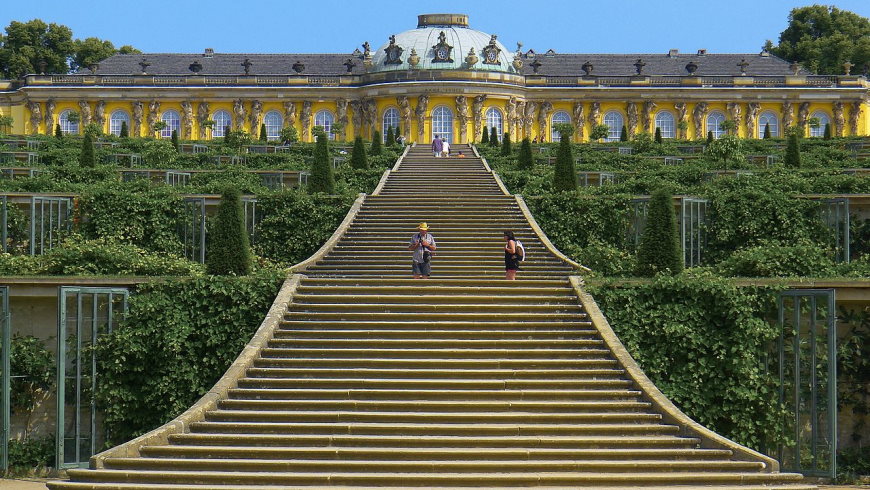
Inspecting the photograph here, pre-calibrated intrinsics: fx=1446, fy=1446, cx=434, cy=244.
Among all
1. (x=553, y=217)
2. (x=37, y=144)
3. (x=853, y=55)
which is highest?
(x=853, y=55)

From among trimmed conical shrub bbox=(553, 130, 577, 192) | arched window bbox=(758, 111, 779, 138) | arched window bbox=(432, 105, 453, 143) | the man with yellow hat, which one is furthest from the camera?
arched window bbox=(758, 111, 779, 138)

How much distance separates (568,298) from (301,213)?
329 inches

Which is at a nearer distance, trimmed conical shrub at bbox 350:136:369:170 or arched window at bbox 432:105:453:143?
trimmed conical shrub at bbox 350:136:369:170

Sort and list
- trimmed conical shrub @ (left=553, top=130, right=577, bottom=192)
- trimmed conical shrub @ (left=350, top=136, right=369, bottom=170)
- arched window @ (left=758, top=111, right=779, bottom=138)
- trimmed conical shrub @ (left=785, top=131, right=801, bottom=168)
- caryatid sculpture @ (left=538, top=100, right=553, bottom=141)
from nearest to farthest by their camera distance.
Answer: trimmed conical shrub @ (left=553, top=130, right=577, bottom=192)
trimmed conical shrub @ (left=785, top=131, right=801, bottom=168)
trimmed conical shrub @ (left=350, top=136, right=369, bottom=170)
caryatid sculpture @ (left=538, top=100, right=553, bottom=141)
arched window @ (left=758, top=111, right=779, bottom=138)

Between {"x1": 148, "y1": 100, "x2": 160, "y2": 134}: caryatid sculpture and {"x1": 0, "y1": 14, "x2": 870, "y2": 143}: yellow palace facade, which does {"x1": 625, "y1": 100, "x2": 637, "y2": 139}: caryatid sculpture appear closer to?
{"x1": 0, "y1": 14, "x2": 870, "y2": 143}: yellow palace facade

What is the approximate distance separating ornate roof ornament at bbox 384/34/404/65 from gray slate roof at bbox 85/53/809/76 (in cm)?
345

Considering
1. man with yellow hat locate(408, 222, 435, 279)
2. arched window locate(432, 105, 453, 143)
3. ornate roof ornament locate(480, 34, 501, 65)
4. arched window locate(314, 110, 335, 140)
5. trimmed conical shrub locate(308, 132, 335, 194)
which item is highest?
ornate roof ornament locate(480, 34, 501, 65)

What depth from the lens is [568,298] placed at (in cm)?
2167

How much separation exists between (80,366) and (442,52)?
48.4 metres

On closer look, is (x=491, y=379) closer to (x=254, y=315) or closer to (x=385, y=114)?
(x=254, y=315)

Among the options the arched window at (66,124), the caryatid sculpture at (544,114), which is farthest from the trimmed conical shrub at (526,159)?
the arched window at (66,124)

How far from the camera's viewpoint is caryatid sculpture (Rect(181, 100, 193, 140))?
6956 centimetres

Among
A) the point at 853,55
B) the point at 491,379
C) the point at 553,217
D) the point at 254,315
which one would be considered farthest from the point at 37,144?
the point at 853,55

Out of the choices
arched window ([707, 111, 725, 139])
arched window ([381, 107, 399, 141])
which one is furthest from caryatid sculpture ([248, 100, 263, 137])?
arched window ([707, 111, 725, 139])
